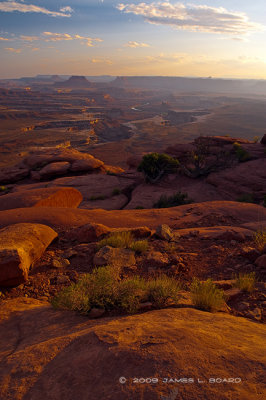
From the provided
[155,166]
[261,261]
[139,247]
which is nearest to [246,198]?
[155,166]

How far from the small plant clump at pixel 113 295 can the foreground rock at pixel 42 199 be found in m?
8.22

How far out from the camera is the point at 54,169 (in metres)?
25.4

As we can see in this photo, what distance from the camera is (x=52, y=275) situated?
512 centimetres

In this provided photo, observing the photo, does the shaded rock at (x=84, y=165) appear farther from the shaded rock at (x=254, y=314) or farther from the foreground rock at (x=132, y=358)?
the shaded rock at (x=254, y=314)

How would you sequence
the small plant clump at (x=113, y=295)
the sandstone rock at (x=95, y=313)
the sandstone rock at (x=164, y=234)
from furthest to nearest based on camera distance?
1. the sandstone rock at (x=164, y=234)
2. the small plant clump at (x=113, y=295)
3. the sandstone rock at (x=95, y=313)

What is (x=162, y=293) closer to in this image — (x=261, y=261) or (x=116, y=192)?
(x=261, y=261)

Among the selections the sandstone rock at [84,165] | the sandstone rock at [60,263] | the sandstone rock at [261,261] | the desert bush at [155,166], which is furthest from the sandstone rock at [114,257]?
the sandstone rock at [84,165]

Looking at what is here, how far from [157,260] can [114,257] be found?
0.95 meters

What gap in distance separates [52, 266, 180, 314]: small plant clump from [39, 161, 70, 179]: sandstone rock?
22774 mm

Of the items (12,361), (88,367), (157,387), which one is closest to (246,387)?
(157,387)

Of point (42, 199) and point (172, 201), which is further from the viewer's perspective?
point (172, 201)

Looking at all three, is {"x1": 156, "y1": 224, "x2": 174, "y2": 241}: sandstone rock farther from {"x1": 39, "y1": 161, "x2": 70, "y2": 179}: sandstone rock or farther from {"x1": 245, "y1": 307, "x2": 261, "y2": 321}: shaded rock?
{"x1": 39, "y1": 161, "x2": 70, "y2": 179}: sandstone rock

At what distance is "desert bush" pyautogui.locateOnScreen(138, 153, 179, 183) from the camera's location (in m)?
22.7

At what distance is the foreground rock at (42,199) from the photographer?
37.7 feet
